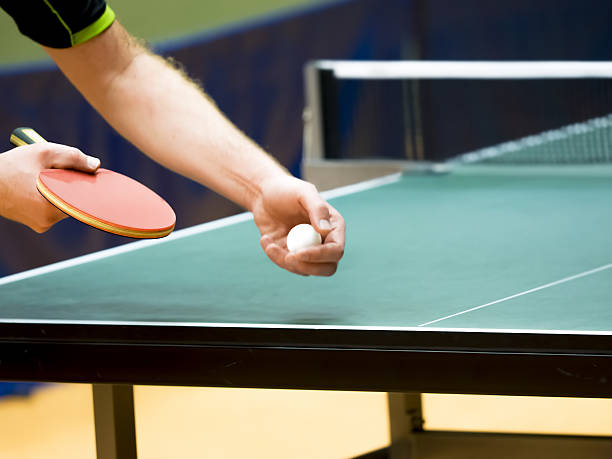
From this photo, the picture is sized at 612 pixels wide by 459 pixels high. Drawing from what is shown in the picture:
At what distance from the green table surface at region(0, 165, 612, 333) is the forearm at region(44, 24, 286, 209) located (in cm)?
23

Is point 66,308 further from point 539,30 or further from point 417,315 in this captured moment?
point 539,30

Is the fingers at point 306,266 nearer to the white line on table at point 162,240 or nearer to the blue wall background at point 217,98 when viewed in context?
the white line on table at point 162,240

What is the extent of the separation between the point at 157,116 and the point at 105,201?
0.90ft

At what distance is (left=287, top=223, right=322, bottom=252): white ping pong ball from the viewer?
62.7 inches

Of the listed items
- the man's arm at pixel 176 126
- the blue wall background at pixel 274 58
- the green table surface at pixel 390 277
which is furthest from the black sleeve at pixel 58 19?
the blue wall background at pixel 274 58

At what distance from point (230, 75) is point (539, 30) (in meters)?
2.30

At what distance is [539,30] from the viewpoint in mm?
6426

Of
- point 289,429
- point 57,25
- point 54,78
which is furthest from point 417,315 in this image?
point 54,78

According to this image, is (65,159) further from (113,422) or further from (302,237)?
(113,422)

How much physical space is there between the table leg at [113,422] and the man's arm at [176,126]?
0.37 meters

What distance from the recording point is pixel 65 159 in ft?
5.15

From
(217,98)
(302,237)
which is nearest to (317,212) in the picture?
(302,237)

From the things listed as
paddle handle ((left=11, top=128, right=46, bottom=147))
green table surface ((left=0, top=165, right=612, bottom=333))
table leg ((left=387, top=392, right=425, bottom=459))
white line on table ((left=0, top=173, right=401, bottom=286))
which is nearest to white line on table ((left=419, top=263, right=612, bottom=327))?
green table surface ((left=0, top=165, right=612, bottom=333))

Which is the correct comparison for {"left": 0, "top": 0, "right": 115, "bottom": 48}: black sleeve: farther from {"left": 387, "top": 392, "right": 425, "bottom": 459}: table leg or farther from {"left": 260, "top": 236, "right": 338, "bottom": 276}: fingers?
{"left": 387, "top": 392, "right": 425, "bottom": 459}: table leg
